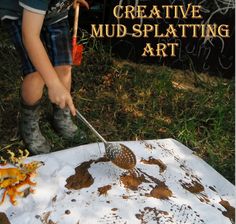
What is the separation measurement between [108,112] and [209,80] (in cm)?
71

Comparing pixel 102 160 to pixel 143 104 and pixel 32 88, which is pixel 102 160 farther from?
pixel 143 104

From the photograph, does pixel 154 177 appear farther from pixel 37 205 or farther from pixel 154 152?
pixel 37 205

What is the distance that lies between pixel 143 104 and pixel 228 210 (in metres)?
0.90

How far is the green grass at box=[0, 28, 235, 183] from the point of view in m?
2.28

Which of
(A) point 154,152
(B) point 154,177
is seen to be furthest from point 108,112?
(B) point 154,177

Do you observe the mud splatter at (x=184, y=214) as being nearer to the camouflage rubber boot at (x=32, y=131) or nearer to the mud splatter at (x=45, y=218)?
the mud splatter at (x=45, y=218)

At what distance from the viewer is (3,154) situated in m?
2.12

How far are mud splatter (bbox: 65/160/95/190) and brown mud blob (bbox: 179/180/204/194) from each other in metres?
0.38

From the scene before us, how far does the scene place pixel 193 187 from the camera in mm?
1883

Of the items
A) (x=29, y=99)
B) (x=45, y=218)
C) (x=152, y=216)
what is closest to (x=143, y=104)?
(x=29, y=99)

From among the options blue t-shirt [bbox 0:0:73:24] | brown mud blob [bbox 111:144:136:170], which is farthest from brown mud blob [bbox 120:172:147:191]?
blue t-shirt [bbox 0:0:73:24]

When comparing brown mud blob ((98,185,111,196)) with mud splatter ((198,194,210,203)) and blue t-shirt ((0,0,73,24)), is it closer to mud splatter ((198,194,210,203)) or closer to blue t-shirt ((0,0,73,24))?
mud splatter ((198,194,210,203))

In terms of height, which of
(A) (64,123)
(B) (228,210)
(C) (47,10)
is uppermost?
(C) (47,10)

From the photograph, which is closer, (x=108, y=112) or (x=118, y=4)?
(x=108, y=112)
